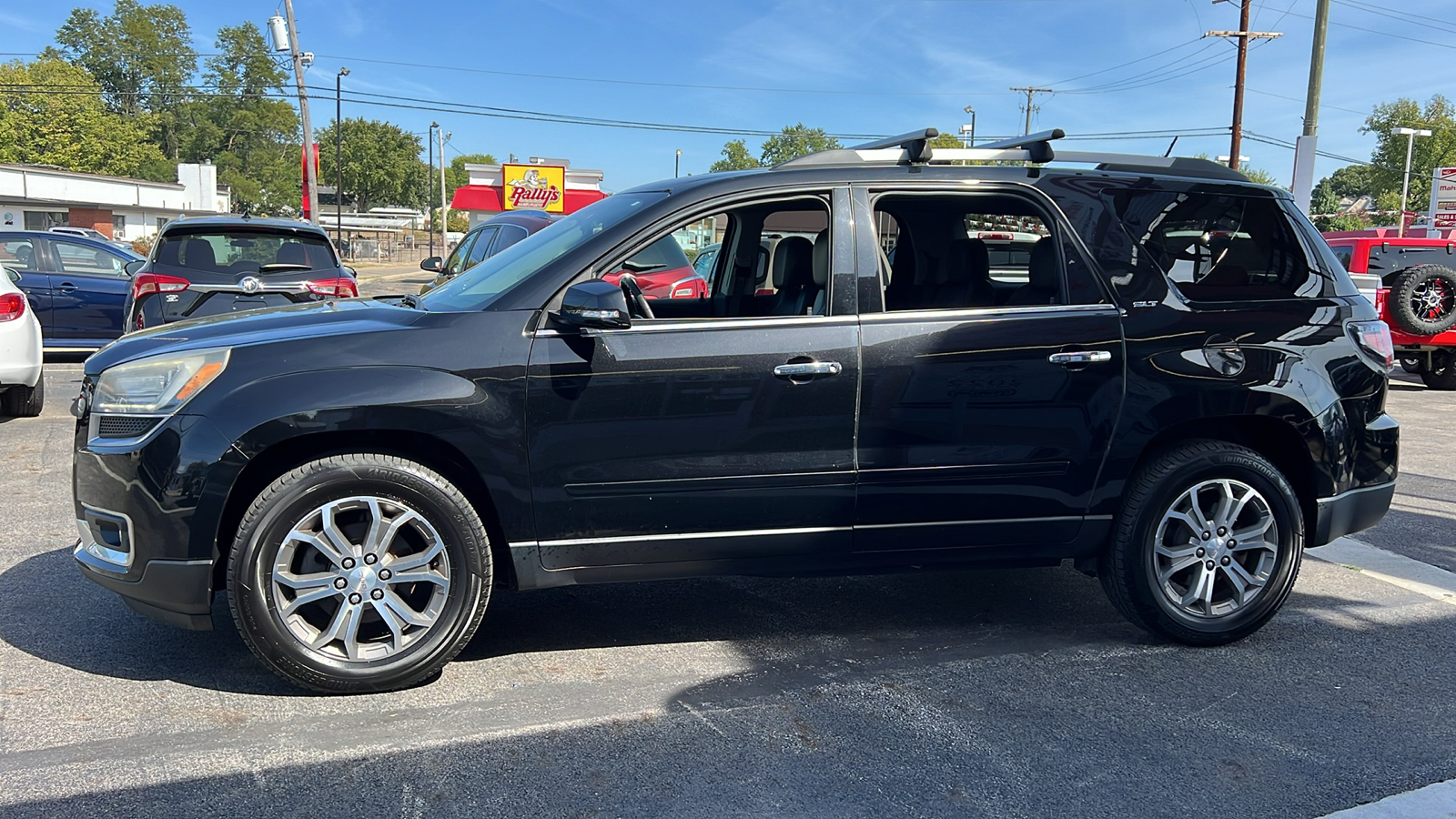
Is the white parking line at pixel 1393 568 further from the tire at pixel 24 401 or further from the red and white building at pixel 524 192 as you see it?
the red and white building at pixel 524 192

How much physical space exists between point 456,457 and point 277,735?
1018mm

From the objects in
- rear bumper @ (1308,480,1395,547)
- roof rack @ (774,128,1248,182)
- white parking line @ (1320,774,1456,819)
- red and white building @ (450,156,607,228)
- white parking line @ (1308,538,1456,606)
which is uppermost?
red and white building @ (450,156,607,228)

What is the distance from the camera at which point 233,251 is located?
849 cm

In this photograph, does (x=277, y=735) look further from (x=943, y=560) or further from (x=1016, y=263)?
(x=1016, y=263)

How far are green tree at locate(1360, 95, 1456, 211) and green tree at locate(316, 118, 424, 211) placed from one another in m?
81.1

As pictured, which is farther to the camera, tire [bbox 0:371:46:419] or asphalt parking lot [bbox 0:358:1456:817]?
tire [bbox 0:371:46:419]

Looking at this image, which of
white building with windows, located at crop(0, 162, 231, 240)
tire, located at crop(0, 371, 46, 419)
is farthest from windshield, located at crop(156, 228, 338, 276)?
white building with windows, located at crop(0, 162, 231, 240)

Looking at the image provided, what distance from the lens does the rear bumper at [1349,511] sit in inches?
170

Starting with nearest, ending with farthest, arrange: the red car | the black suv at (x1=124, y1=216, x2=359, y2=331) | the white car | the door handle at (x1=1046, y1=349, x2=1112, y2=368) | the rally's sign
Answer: the door handle at (x1=1046, y1=349, x2=1112, y2=368)
the white car
the red car
the black suv at (x1=124, y1=216, x2=359, y2=331)
the rally's sign

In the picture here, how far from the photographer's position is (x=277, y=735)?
321cm

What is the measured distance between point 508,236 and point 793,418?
6.49m

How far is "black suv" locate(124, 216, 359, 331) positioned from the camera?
27.1 ft

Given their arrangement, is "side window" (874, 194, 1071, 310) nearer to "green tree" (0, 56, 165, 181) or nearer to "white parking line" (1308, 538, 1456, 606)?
"white parking line" (1308, 538, 1456, 606)

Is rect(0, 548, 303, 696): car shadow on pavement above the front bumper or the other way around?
the other way around
